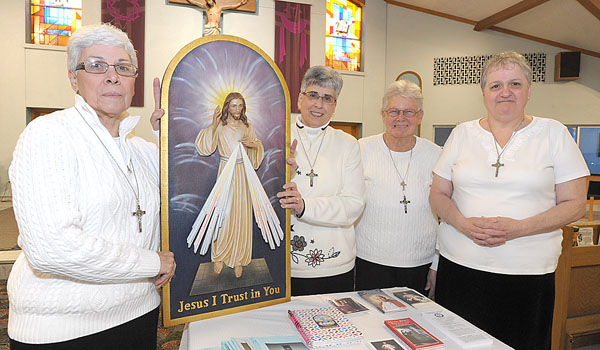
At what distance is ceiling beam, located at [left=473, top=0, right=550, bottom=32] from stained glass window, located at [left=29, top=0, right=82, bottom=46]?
8.16 metres

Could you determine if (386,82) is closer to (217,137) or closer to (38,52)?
(38,52)

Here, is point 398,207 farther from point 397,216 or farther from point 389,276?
point 389,276

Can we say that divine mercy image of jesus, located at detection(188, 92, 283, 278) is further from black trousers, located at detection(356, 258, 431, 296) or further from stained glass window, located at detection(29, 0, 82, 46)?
stained glass window, located at detection(29, 0, 82, 46)

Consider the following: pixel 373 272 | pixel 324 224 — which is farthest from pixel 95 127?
pixel 373 272

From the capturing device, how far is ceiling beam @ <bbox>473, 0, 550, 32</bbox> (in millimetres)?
7348

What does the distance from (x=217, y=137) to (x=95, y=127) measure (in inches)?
16.0

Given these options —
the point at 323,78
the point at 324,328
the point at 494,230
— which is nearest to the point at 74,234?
the point at 324,328

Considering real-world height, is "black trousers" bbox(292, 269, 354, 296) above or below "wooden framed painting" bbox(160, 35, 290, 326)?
below

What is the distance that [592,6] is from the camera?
665cm

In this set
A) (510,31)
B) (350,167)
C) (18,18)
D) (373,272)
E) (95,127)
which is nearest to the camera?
(95,127)

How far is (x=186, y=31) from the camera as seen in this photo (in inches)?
307

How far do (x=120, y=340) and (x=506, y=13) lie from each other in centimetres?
879

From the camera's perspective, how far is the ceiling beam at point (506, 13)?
7348 millimetres

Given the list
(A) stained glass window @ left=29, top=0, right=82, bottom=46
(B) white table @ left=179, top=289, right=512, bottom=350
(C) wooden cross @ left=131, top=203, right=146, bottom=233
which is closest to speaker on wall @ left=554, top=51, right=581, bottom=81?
(B) white table @ left=179, top=289, right=512, bottom=350
